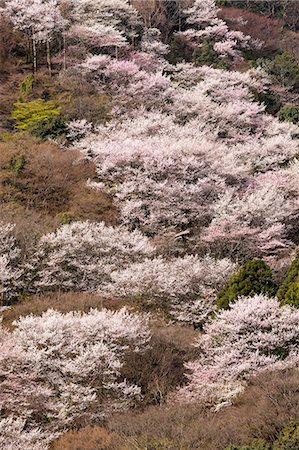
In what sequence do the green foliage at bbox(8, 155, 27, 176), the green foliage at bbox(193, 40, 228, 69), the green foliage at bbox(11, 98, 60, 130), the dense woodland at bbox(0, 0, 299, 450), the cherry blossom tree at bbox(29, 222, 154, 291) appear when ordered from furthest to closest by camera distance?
the green foliage at bbox(193, 40, 228, 69), the green foliage at bbox(11, 98, 60, 130), the green foliage at bbox(8, 155, 27, 176), the cherry blossom tree at bbox(29, 222, 154, 291), the dense woodland at bbox(0, 0, 299, 450)

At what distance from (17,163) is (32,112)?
6.48 metres

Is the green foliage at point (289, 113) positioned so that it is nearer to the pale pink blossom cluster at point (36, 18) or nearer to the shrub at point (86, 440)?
the pale pink blossom cluster at point (36, 18)

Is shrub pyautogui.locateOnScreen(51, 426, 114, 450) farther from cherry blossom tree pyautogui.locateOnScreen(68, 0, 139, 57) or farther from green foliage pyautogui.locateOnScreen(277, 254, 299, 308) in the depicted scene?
cherry blossom tree pyautogui.locateOnScreen(68, 0, 139, 57)

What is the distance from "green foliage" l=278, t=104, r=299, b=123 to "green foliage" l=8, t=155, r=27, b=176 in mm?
18290

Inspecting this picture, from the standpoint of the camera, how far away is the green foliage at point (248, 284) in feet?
60.1

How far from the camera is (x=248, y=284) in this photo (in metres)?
18.6

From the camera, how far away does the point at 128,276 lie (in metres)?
19.5

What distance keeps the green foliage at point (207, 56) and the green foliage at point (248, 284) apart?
28246 millimetres

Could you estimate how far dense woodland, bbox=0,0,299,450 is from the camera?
45.5 ft

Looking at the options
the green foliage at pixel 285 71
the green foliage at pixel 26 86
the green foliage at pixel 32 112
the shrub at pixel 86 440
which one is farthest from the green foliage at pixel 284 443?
the green foliage at pixel 285 71

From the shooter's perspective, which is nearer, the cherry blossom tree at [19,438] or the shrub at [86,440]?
the shrub at [86,440]

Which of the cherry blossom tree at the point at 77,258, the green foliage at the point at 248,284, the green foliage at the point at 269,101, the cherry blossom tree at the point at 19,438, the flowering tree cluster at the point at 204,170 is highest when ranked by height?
the cherry blossom tree at the point at 19,438

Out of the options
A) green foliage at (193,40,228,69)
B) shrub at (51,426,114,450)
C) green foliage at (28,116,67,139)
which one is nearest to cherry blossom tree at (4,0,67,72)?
green foliage at (28,116,67,139)

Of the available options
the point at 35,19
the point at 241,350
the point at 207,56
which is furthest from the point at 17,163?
the point at 207,56
